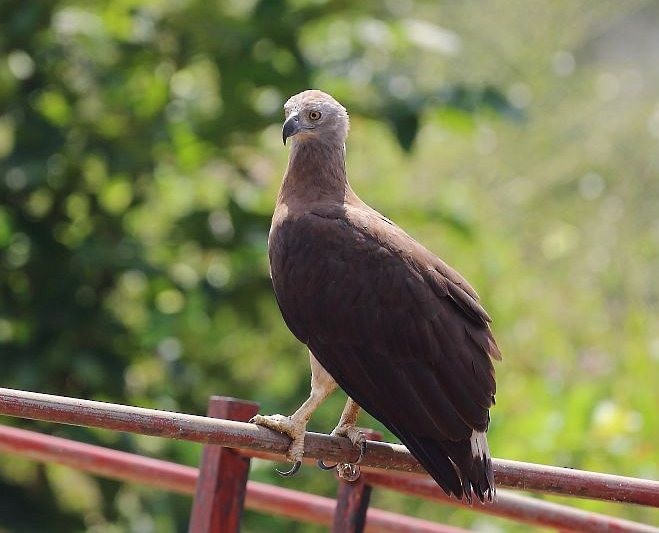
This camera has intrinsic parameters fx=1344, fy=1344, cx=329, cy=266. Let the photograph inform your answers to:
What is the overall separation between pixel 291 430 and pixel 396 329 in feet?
1.36

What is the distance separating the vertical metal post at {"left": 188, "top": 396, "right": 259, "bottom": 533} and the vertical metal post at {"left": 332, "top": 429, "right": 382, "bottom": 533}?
21 centimetres

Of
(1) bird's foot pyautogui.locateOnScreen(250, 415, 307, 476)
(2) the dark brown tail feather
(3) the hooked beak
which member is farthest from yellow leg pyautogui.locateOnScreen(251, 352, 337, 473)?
(3) the hooked beak

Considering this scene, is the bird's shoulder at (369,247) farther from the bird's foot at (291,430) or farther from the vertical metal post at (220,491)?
the vertical metal post at (220,491)

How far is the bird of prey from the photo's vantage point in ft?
9.98

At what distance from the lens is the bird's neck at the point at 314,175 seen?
3.72 m

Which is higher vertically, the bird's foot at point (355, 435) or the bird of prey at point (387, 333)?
the bird of prey at point (387, 333)

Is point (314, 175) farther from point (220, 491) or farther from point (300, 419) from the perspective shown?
point (220, 491)

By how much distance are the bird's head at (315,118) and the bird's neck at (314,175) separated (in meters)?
0.03

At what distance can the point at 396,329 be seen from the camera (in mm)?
3285

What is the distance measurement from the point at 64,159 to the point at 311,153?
227 cm

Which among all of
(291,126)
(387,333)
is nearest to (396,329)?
(387,333)

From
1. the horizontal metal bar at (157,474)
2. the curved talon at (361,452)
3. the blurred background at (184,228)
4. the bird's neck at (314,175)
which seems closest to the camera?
the curved talon at (361,452)

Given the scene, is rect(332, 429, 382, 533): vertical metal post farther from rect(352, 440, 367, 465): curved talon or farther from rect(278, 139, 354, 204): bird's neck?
rect(278, 139, 354, 204): bird's neck

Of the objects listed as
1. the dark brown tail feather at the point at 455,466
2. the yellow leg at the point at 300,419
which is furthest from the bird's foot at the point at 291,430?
the dark brown tail feather at the point at 455,466
